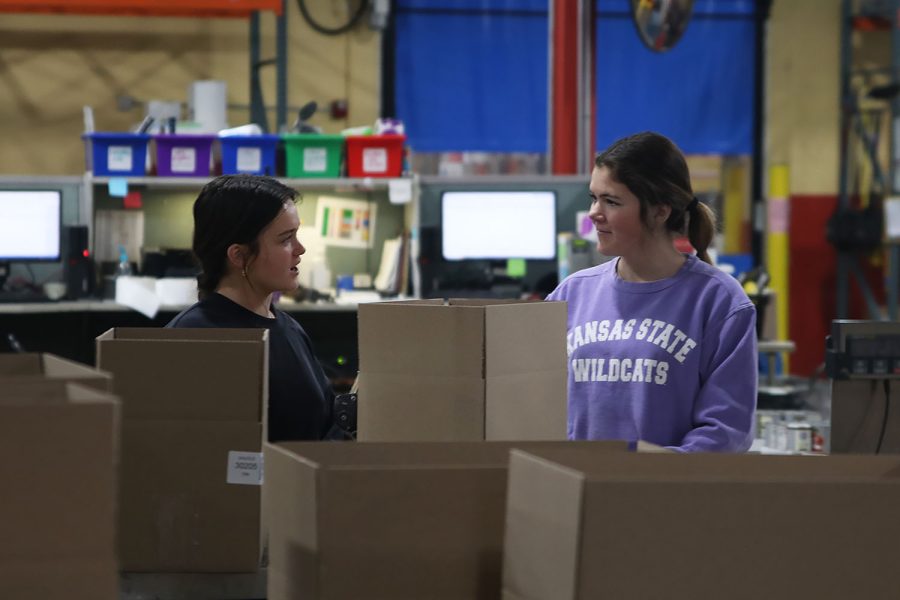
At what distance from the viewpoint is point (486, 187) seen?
5773mm

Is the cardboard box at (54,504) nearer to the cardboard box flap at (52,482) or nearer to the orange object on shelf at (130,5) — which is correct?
the cardboard box flap at (52,482)

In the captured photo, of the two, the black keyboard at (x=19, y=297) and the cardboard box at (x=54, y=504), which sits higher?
the black keyboard at (x=19, y=297)

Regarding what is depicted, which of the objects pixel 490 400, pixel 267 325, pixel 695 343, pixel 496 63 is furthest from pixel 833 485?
pixel 496 63

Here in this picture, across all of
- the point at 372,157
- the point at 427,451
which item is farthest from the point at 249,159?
the point at 427,451

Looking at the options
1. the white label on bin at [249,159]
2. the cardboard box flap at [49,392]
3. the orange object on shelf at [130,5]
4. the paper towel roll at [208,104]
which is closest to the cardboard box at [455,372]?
the cardboard box flap at [49,392]

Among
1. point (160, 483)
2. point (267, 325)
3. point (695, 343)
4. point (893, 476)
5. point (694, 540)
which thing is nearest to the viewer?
point (694, 540)

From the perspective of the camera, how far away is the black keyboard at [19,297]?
541cm

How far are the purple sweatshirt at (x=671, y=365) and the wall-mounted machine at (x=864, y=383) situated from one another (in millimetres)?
360

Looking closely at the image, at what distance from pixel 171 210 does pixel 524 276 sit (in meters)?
1.67

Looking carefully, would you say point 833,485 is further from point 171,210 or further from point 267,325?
point 171,210

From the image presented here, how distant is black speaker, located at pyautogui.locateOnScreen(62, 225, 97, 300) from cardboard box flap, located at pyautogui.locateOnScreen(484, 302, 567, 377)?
4.04 m

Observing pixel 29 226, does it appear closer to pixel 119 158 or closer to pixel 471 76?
pixel 119 158

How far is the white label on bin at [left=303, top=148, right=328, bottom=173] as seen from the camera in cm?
555

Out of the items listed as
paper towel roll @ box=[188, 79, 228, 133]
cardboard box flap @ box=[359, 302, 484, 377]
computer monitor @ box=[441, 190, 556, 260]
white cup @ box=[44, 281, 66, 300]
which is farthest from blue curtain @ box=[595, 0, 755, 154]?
cardboard box flap @ box=[359, 302, 484, 377]
